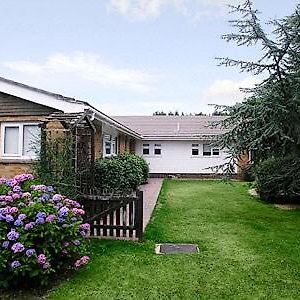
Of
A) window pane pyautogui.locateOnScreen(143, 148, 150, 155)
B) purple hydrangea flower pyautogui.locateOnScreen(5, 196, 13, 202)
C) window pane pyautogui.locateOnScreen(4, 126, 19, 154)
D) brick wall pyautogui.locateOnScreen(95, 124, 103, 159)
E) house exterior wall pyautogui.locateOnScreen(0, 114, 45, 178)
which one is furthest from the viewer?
window pane pyautogui.locateOnScreen(143, 148, 150, 155)

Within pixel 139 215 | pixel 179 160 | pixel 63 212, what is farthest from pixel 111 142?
pixel 63 212

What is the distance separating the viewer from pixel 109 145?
18.1m

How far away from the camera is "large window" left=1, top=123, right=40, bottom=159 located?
40.1 ft

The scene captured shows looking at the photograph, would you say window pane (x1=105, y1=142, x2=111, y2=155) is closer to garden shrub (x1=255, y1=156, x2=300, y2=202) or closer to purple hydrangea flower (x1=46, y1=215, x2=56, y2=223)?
garden shrub (x1=255, y1=156, x2=300, y2=202)

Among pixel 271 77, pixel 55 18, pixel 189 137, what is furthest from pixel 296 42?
pixel 189 137

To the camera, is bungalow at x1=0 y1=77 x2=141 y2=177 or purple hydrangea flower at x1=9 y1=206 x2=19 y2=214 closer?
purple hydrangea flower at x1=9 y1=206 x2=19 y2=214

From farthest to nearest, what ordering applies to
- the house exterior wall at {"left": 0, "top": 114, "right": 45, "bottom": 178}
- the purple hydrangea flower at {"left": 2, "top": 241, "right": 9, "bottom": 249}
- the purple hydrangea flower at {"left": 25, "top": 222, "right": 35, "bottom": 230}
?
the house exterior wall at {"left": 0, "top": 114, "right": 45, "bottom": 178} → the purple hydrangea flower at {"left": 25, "top": 222, "right": 35, "bottom": 230} → the purple hydrangea flower at {"left": 2, "top": 241, "right": 9, "bottom": 249}

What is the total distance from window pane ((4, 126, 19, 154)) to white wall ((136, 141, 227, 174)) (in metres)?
15.8

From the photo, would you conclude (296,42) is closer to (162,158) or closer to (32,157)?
(32,157)

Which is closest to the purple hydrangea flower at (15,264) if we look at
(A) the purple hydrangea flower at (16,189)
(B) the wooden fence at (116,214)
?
(A) the purple hydrangea flower at (16,189)

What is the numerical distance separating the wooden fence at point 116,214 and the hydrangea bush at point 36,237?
2.08m

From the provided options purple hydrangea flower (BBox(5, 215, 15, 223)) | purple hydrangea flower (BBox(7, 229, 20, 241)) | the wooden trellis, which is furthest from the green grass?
the wooden trellis

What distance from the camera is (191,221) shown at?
34.4 feet

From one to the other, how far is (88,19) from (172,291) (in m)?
12.4
